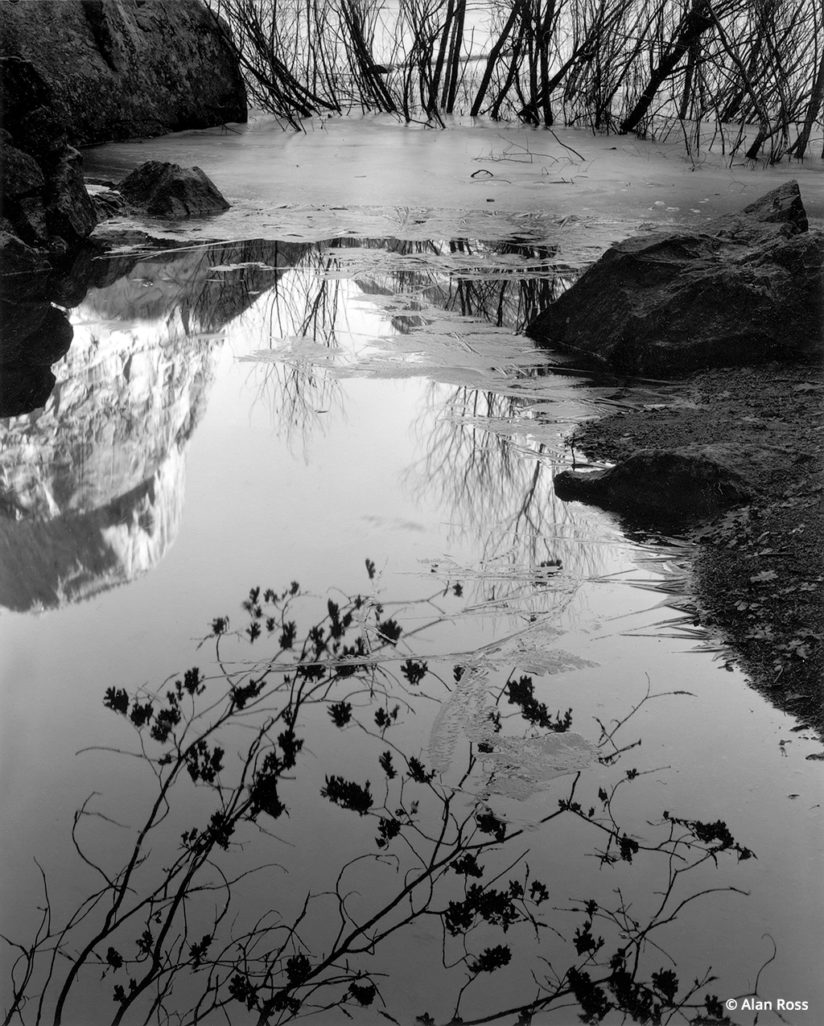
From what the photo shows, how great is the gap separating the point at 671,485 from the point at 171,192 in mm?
4858

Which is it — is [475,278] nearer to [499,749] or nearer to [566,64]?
[499,749]

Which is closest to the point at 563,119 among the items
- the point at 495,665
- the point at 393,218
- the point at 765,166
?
the point at 765,166

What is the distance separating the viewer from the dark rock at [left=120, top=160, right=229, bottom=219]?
254 inches

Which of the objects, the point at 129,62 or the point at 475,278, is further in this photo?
the point at 129,62

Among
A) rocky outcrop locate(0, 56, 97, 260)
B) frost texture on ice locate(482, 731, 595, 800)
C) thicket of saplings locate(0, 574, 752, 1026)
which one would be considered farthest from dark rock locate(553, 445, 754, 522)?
rocky outcrop locate(0, 56, 97, 260)

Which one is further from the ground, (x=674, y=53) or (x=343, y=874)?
(x=674, y=53)

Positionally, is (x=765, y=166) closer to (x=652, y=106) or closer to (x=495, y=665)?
(x=652, y=106)

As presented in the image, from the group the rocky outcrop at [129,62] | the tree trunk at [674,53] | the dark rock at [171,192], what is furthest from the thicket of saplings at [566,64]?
the dark rock at [171,192]

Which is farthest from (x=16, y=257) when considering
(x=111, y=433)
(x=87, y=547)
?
(x=87, y=547)

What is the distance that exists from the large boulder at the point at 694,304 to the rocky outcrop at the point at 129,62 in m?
5.46

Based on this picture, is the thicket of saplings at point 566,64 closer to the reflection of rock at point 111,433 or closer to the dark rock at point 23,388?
the reflection of rock at point 111,433

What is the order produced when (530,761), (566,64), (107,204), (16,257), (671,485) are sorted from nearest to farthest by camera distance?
(530,761)
(671,485)
(16,257)
(107,204)
(566,64)

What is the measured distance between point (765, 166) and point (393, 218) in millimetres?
3632

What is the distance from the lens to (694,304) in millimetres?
3814
